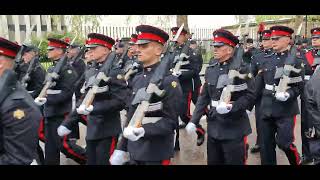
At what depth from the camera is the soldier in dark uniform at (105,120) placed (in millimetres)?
4723

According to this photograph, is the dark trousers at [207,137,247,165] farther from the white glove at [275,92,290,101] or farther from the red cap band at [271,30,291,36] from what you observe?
the red cap band at [271,30,291,36]

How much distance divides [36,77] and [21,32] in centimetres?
2562

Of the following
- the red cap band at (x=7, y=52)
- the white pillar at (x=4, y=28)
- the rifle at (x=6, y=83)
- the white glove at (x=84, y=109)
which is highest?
the white pillar at (x=4, y=28)

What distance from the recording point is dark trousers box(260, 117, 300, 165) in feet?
17.2

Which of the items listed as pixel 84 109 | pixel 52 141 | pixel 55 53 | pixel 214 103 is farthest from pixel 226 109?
pixel 55 53

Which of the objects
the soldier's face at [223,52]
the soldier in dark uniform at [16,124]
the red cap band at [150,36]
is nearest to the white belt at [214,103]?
the soldier's face at [223,52]

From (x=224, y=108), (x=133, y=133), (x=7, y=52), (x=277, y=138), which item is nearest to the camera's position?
(x=7, y=52)

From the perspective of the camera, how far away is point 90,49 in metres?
5.24

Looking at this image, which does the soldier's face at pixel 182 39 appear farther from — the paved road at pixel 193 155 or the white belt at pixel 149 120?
the white belt at pixel 149 120

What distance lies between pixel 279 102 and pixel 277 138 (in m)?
0.47

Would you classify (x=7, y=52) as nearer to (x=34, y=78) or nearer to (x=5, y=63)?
(x=5, y=63)

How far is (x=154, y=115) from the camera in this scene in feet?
12.3

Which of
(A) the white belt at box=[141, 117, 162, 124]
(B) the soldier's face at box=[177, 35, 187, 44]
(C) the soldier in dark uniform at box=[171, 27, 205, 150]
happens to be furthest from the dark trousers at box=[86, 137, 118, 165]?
(B) the soldier's face at box=[177, 35, 187, 44]
